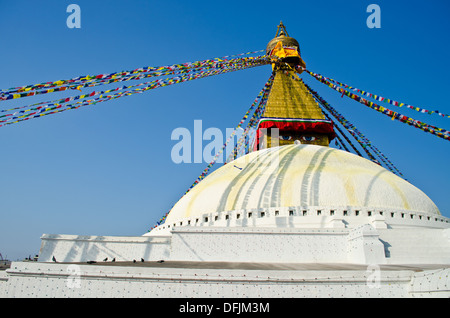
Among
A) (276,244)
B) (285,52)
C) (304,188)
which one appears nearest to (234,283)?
(276,244)

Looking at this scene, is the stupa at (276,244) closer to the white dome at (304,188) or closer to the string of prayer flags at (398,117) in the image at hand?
the white dome at (304,188)

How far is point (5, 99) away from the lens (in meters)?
7.31

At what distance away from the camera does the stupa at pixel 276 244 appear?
7582 mm

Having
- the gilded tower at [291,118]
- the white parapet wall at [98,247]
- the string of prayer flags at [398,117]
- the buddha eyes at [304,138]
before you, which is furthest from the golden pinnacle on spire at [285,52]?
the white parapet wall at [98,247]

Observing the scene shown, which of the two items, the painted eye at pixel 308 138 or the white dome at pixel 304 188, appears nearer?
the white dome at pixel 304 188

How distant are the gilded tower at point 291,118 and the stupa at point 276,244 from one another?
3.96m

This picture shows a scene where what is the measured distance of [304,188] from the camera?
527 inches

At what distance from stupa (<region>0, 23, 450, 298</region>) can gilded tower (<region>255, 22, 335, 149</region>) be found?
13.0 feet

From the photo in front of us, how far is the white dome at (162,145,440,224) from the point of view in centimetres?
1305

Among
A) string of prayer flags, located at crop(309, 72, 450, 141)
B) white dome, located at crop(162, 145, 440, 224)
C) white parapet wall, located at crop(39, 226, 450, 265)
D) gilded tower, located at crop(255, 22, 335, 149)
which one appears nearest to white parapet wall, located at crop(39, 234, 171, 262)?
white parapet wall, located at crop(39, 226, 450, 265)

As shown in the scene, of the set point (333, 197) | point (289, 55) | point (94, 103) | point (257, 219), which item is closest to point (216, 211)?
point (257, 219)

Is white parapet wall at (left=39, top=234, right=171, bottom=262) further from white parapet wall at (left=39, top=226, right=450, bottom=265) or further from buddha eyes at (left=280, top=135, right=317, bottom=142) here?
buddha eyes at (left=280, top=135, right=317, bottom=142)

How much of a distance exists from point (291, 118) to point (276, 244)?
1132cm
